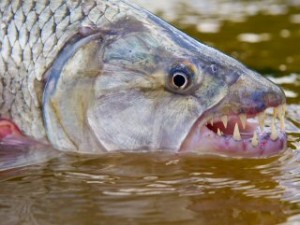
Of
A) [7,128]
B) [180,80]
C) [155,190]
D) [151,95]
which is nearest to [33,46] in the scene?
[7,128]

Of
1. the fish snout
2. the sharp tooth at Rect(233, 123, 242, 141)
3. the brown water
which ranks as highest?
the fish snout

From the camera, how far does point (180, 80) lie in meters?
4.27

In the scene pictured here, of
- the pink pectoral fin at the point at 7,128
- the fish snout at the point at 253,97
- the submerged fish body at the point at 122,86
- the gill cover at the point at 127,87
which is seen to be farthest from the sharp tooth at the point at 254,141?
the pink pectoral fin at the point at 7,128

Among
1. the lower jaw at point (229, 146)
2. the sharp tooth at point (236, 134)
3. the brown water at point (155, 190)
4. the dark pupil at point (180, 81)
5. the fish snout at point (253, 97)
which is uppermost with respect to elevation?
the dark pupil at point (180, 81)

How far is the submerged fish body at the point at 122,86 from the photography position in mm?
4234

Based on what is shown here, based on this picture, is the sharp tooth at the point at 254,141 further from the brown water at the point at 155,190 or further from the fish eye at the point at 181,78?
the fish eye at the point at 181,78

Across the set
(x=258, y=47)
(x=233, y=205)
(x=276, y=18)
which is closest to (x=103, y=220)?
(x=233, y=205)

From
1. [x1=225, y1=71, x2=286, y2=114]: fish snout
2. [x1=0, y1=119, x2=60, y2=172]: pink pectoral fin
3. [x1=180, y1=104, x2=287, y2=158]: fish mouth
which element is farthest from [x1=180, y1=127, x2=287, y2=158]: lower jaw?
[x1=0, y1=119, x2=60, y2=172]: pink pectoral fin

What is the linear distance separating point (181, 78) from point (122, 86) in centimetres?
30

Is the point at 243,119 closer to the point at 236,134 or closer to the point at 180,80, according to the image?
the point at 236,134

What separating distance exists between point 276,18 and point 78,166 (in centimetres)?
606

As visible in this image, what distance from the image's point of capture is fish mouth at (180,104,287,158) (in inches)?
165

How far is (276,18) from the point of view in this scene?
992cm

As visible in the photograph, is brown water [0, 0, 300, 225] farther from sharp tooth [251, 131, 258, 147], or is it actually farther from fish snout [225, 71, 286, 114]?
fish snout [225, 71, 286, 114]
